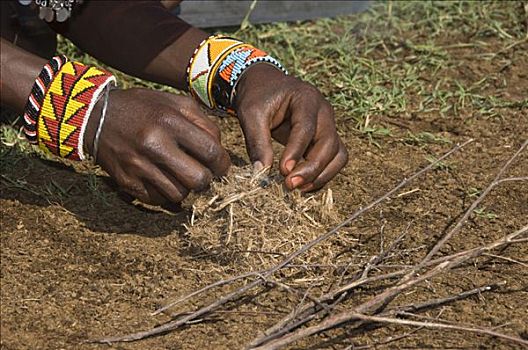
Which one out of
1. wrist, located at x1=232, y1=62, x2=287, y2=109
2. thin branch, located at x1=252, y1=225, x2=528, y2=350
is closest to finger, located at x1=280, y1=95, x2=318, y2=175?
wrist, located at x1=232, y1=62, x2=287, y2=109

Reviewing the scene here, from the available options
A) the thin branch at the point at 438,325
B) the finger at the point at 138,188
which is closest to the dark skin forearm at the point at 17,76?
the finger at the point at 138,188

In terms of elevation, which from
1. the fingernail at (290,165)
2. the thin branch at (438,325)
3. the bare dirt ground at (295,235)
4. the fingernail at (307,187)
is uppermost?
the fingernail at (290,165)

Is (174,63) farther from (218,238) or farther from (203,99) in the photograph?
(218,238)

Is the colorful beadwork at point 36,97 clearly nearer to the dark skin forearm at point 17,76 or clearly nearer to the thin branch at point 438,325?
the dark skin forearm at point 17,76

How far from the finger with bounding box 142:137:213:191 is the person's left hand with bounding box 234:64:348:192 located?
0.16 metres

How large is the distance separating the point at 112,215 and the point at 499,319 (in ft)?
3.71

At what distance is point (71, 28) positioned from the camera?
135 inches

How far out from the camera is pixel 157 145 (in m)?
2.46

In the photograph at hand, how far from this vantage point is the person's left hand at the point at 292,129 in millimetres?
2541

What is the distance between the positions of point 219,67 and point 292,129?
42 centimetres

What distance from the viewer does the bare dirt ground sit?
243cm

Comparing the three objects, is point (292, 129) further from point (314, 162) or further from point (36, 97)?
point (36, 97)

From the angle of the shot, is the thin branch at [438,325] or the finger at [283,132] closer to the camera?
the thin branch at [438,325]

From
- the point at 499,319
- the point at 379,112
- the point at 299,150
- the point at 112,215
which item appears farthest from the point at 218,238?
the point at 379,112
